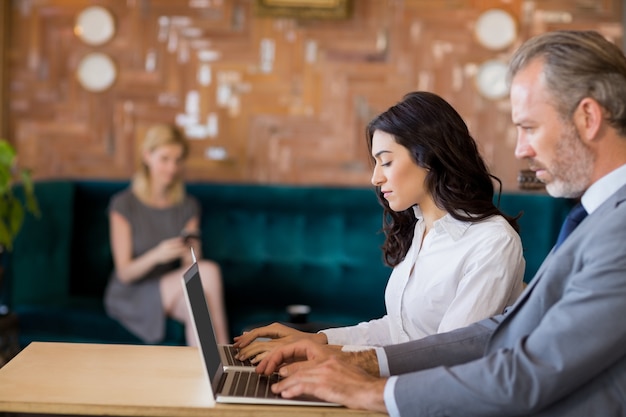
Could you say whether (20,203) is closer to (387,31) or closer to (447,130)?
(387,31)

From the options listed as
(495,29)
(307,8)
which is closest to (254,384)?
(307,8)

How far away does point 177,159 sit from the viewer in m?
5.41

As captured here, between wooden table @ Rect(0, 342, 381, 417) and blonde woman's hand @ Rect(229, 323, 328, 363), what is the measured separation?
0.40 ft

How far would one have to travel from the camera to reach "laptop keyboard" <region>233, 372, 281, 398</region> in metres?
2.11

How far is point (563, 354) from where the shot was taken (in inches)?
75.3

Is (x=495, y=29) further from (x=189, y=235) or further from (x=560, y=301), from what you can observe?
(x=560, y=301)

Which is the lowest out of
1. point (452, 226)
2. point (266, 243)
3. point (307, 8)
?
point (266, 243)

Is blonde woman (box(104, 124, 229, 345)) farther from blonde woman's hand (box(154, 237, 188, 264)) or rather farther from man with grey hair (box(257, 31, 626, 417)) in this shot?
man with grey hair (box(257, 31, 626, 417))

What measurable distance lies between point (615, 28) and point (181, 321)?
309cm

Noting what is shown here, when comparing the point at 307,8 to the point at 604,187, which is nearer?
the point at 604,187

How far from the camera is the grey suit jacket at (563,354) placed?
190 centimetres

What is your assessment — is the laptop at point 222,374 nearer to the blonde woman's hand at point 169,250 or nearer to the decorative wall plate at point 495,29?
the blonde woman's hand at point 169,250

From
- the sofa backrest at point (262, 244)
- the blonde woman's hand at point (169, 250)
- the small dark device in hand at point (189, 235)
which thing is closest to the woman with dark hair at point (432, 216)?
the small dark device in hand at point (189, 235)

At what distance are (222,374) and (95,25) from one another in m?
4.14
